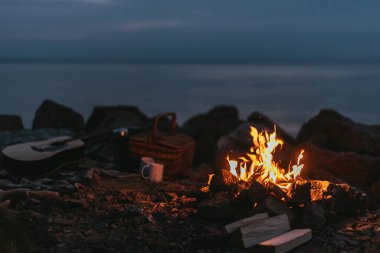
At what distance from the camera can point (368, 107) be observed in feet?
96.0

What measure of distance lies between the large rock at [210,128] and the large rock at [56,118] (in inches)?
92.2

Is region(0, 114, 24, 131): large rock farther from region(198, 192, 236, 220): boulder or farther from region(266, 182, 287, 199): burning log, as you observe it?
region(266, 182, 287, 199): burning log

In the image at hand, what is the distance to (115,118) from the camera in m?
10.9

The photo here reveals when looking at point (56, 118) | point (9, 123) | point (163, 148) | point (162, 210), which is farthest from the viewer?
point (56, 118)

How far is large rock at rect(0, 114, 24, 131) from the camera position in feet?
33.6

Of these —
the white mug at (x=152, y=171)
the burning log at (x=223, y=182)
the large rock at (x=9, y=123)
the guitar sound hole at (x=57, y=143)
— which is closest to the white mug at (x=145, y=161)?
the white mug at (x=152, y=171)

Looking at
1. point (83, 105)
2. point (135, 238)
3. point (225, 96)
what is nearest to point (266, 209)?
point (135, 238)

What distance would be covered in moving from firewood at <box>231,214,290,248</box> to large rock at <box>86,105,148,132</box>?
19.8 ft

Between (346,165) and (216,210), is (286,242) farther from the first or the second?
(346,165)

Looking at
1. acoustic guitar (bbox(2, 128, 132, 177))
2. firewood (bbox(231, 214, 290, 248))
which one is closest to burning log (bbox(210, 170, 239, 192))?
firewood (bbox(231, 214, 290, 248))

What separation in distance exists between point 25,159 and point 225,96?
2907 cm

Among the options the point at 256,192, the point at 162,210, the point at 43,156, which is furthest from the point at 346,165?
the point at 43,156

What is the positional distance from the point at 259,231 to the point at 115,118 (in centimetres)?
702

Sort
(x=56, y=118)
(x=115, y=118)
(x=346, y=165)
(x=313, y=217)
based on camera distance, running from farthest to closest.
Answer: (x=56, y=118)
(x=115, y=118)
(x=346, y=165)
(x=313, y=217)
